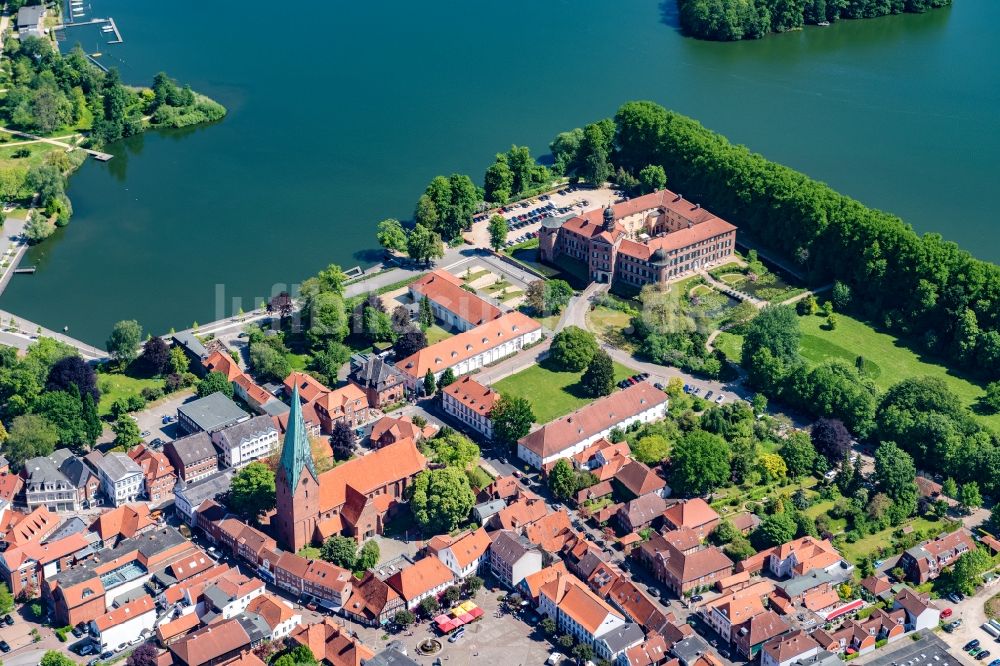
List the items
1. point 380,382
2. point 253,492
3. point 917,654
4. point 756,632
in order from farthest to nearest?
point 380,382
point 253,492
point 756,632
point 917,654

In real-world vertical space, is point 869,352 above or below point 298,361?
above

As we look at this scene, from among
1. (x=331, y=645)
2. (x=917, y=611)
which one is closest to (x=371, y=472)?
(x=331, y=645)

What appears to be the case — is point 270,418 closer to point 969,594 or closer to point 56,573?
point 56,573

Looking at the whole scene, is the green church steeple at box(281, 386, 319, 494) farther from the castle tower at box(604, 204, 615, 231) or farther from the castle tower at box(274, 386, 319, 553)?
the castle tower at box(604, 204, 615, 231)

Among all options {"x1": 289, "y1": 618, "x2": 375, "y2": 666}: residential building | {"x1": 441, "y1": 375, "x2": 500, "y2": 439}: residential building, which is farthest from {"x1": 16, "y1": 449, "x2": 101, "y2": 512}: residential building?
{"x1": 441, "y1": 375, "x2": 500, "y2": 439}: residential building

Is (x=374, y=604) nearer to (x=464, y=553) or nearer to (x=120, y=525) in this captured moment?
(x=464, y=553)

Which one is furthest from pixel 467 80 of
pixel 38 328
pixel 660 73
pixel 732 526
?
pixel 732 526

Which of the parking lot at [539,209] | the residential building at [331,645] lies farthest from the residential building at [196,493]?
the parking lot at [539,209]

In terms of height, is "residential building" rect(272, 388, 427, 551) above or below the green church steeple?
below
